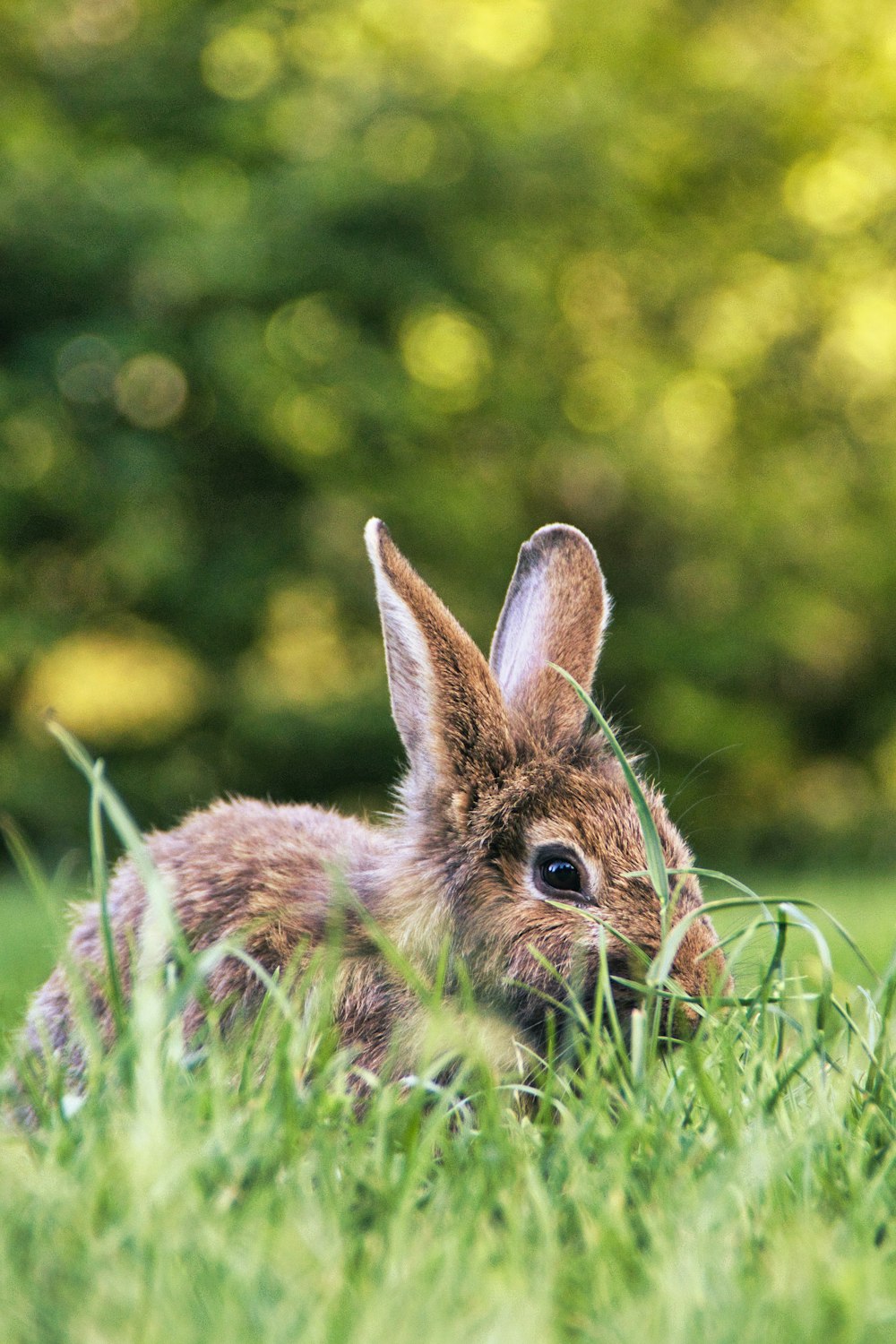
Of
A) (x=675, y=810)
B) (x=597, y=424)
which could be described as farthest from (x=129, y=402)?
(x=675, y=810)

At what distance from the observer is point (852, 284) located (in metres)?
19.3

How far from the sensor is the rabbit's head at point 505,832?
2.85 metres

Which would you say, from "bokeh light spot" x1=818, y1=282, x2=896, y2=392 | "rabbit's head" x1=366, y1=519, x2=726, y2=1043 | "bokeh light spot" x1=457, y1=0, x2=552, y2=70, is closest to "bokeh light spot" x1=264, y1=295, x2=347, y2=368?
"bokeh light spot" x1=457, y1=0, x2=552, y2=70

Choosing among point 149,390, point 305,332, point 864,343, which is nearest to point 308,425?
point 305,332

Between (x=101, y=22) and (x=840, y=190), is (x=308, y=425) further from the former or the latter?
(x=840, y=190)

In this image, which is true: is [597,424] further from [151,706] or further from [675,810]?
[151,706]

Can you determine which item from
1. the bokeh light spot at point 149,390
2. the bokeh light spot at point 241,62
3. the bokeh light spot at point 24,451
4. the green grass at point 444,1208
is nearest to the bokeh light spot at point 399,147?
the bokeh light spot at point 241,62

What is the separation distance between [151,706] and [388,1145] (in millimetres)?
13689

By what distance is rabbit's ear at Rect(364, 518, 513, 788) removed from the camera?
2.99 m

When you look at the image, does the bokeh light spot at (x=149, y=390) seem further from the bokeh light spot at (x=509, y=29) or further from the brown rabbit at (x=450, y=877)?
the brown rabbit at (x=450, y=877)

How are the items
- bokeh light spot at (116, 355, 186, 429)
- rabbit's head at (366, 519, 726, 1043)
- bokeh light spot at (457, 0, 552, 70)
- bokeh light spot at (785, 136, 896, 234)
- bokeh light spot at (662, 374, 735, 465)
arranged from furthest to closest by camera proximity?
bokeh light spot at (785, 136, 896, 234) < bokeh light spot at (662, 374, 735, 465) < bokeh light spot at (457, 0, 552, 70) < bokeh light spot at (116, 355, 186, 429) < rabbit's head at (366, 519, 726, 1043)

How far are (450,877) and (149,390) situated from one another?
13.2m

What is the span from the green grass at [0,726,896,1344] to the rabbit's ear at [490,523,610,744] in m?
1.53

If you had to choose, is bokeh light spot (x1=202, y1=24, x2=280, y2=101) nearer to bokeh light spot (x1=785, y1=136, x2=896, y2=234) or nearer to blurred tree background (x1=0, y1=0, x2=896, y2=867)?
blurred tree background (x1=0, y1=0, x2=896, y2=867)
